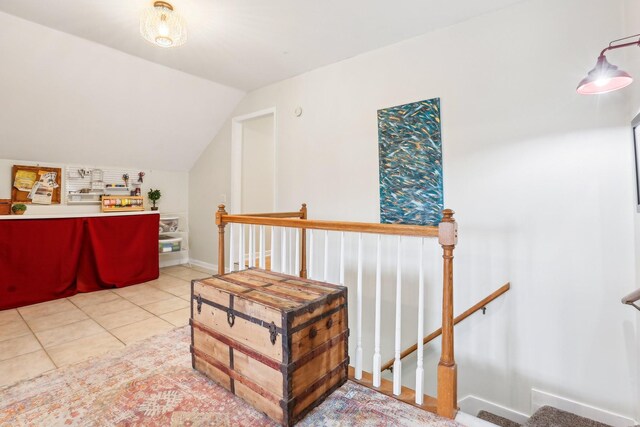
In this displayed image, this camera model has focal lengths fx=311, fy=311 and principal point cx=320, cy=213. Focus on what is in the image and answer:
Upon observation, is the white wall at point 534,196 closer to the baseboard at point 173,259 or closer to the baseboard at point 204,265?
the baseboard at point 204,265

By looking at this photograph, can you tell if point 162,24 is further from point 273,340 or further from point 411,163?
point 273,340

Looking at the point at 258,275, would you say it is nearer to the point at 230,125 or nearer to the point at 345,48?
the point at 345,48

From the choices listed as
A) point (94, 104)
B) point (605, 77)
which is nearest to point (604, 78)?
point (605, 77)

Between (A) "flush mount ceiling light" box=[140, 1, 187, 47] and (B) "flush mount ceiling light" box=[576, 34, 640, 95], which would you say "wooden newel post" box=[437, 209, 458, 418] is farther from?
(A) "flush mount ceiling light" box=[140, 1, 187, 47]

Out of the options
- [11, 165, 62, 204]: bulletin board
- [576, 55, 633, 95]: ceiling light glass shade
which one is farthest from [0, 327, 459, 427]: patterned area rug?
[11, 165, 62, 204]: bulletin board

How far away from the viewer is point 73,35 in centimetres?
298

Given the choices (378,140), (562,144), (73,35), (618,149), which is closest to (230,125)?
(73,35)

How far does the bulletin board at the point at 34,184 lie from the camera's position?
12.3ft

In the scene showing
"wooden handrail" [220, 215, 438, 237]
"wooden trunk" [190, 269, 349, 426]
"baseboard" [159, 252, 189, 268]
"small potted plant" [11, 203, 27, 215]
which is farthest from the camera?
"baseboard" [159, 252, 189, 268]

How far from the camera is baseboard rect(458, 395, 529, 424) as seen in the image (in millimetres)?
2379

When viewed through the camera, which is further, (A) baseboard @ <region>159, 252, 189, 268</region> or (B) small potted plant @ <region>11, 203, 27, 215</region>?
(A) baseboard @ <region>159, 252, 189, 268</region>

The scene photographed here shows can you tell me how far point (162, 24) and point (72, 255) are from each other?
306cm

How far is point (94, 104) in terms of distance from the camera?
12.1 ft

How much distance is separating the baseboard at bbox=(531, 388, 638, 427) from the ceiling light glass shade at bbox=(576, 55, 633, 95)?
2.07 m
